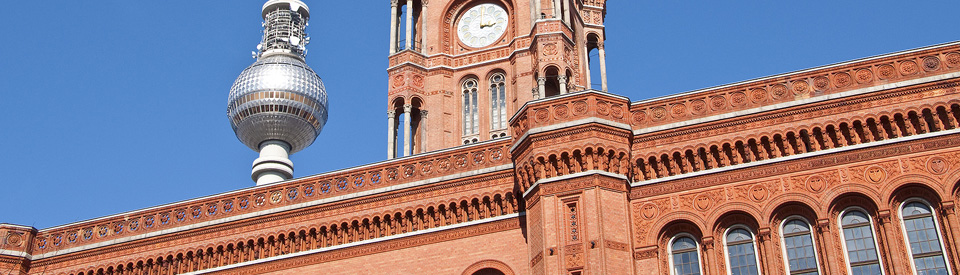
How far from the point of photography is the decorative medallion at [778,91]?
2452 centimetres

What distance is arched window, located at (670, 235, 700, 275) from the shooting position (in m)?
23.9

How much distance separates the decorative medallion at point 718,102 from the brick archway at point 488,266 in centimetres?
592

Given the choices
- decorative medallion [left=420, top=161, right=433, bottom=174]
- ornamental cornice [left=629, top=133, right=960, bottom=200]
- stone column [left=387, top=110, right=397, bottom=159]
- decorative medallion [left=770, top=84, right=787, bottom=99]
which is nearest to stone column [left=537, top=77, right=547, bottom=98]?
stone column [left=387, top=110, right=397, bottom=159]

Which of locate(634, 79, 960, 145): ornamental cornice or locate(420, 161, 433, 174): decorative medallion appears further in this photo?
locate(420, 161, 433, 174): decorative medallion

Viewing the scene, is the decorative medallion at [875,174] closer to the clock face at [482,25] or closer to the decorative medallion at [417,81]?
the decorative medallion at [417,81]

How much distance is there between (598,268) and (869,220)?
579 cm

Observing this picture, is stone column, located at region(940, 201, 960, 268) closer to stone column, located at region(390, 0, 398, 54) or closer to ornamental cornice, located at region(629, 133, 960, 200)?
ornamental cornice, located at region(629, 133, 960, 200)

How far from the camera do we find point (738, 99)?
81.4 ft

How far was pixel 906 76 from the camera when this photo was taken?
23641 millimetres

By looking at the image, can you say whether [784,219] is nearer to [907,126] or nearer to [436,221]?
[907,126]

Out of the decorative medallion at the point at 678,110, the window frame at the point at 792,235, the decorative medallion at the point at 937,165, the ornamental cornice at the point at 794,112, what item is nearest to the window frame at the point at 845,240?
the window frame at the point at 792,235

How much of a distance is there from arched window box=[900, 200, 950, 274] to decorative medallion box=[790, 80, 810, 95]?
3.28 m

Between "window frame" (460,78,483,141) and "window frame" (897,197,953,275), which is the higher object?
"window frame" (460,78,483,141)

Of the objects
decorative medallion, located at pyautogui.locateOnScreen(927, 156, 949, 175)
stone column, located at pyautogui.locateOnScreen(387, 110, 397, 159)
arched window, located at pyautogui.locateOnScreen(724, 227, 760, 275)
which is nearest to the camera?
decorative medallion, located at pyautogui.locateOnScreen(927, 156, 949, 175)
